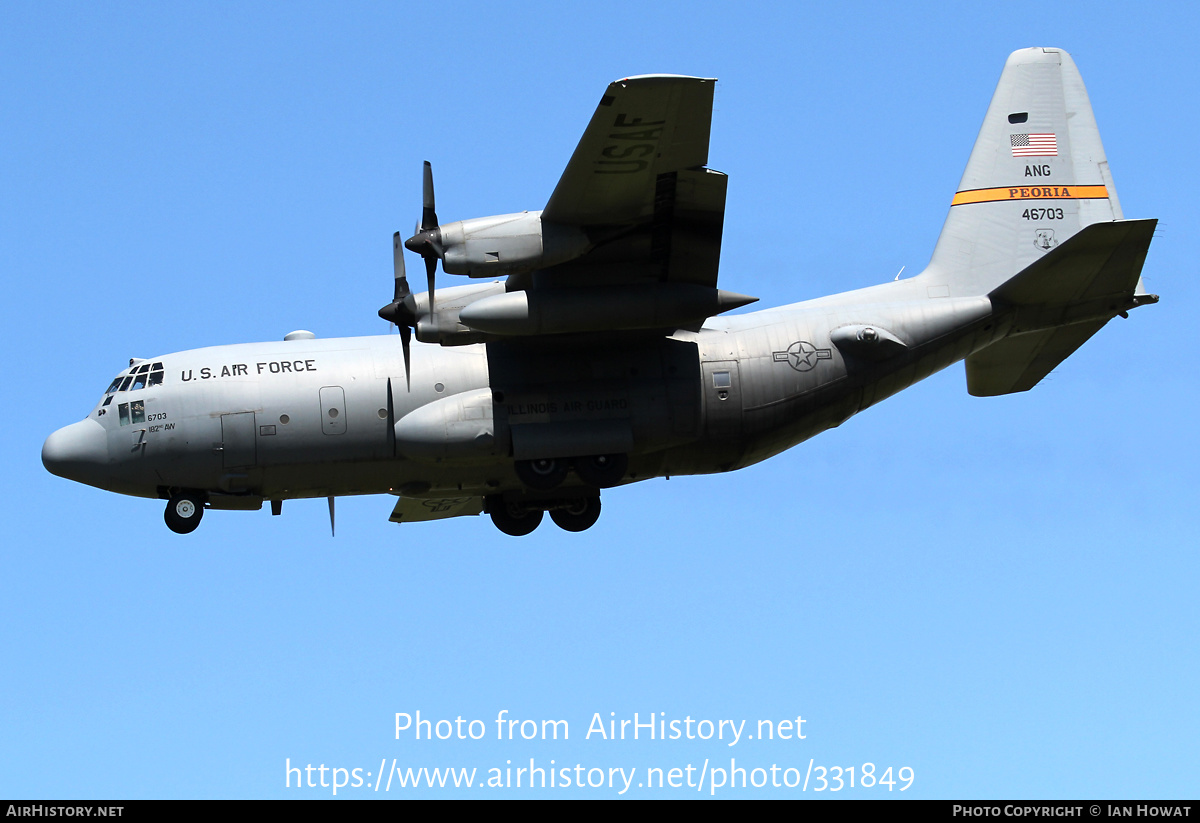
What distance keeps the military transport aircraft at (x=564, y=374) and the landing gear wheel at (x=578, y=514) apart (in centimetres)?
7

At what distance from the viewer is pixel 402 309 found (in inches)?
907

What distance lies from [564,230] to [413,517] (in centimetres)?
757

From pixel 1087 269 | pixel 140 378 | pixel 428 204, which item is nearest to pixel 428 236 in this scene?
pixel 428 204

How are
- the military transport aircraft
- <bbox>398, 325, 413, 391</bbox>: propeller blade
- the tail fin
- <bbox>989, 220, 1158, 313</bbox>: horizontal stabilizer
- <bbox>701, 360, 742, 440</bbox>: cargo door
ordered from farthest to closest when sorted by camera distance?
the tail fin, <bbox>701, 360, 742, 440</bbox>: cargo door, <bbox>989, 220, 1158, 313</bbox>: horizontal stabilizer, <bbox>398, 325, 413, 391</bbox>: propeller blade, the military transport aircraft

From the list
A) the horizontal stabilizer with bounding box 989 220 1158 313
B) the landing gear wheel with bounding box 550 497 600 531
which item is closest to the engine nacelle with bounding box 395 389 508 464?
the landing gear wheel with bounding box 550 497 600 531

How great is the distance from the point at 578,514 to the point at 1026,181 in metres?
9.27

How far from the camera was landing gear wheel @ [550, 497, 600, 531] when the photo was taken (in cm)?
2603

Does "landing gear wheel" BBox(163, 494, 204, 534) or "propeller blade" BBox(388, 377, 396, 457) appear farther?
"landing gear wheel" BBox(163, 494, 204, 534)

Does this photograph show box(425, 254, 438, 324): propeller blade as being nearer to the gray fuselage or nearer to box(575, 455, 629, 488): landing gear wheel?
the gray fuselage

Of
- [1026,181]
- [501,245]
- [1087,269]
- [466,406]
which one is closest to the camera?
[501,245]

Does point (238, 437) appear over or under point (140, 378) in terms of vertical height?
under

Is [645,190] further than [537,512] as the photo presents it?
No

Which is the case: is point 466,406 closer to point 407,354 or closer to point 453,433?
point 453,433

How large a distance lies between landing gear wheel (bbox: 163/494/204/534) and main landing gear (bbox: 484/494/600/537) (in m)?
4.64
